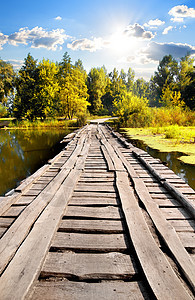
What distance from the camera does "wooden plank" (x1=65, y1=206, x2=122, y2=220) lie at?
2041 mm

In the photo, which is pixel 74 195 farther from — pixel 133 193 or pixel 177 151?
pixel 177 151

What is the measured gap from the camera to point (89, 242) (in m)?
1.62

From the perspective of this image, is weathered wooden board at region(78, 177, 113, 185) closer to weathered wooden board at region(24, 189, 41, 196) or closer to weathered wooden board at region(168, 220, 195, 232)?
weathered wooden board at region(24, 189, 41, 196)

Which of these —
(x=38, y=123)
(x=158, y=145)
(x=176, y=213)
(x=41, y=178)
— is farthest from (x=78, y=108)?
(x=176, y=213)

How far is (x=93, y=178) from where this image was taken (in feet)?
11.1

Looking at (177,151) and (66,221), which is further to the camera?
(177,151)

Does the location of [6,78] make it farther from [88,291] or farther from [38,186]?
[88,291]

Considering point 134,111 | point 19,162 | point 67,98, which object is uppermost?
point 67,98

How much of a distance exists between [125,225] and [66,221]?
65 cm

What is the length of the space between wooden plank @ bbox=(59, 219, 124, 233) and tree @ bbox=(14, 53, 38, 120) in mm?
23047

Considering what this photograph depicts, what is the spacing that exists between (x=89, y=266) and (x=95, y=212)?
0.79m

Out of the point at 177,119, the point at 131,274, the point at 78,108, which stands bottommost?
the point at 131,274

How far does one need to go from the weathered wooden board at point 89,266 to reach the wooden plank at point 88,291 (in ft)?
0.18

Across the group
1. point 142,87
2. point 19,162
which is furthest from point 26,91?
point 142,87
